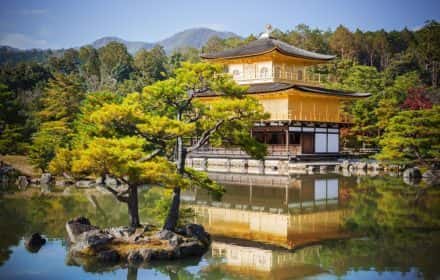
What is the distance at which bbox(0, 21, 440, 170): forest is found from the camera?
2727 cm

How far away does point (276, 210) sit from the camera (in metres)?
17.0

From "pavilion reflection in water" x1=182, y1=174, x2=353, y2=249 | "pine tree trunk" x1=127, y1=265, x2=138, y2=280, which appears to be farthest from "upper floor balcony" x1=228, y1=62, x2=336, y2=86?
"pine tree trunk" x1=127, y1=265, x2=138, y2=280

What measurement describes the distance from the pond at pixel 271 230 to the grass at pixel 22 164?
3638 mm

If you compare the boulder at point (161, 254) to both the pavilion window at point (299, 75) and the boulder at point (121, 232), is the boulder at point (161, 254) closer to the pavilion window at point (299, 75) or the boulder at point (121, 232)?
the boulder at point (121, 232)

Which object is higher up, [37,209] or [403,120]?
[403,120]

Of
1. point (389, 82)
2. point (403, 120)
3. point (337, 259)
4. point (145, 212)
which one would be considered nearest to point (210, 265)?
point (337, 259)

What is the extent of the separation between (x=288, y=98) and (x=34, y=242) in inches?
878

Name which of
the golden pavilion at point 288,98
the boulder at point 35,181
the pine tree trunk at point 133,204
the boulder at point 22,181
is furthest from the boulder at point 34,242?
the golden pavilion at point 288,98

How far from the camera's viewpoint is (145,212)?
16.1 m

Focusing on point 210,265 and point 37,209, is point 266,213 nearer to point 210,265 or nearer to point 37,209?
point 210,265

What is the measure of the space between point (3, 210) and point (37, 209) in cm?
100

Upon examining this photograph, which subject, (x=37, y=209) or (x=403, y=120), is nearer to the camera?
(x=37, y=209)

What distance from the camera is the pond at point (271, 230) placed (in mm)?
10367

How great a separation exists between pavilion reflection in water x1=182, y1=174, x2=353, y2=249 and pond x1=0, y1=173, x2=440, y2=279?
0.03 metres
